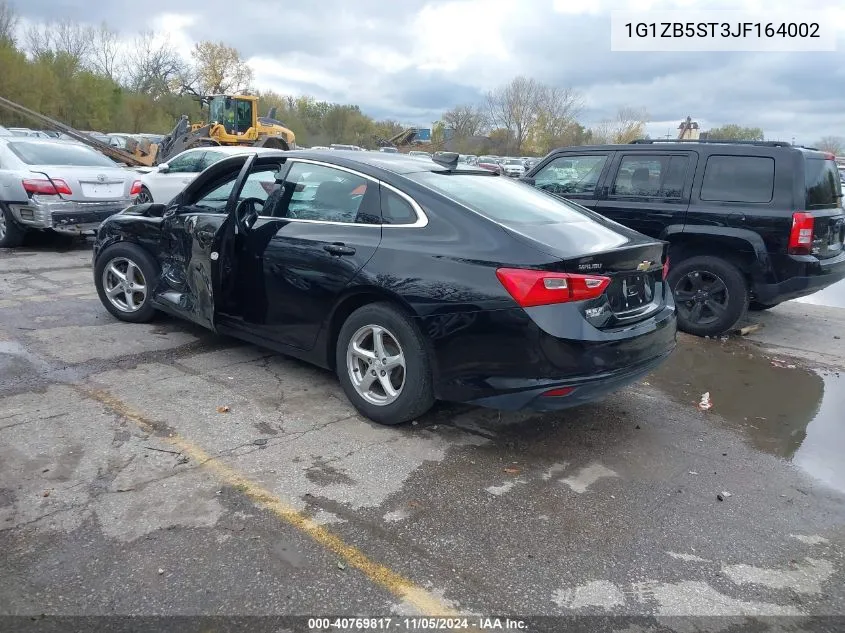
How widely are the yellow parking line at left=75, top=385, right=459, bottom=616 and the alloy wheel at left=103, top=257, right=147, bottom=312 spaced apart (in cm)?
201

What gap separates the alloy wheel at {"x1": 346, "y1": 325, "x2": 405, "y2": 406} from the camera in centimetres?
404

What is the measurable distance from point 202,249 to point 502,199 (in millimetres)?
2285

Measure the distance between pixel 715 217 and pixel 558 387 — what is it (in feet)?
13.1

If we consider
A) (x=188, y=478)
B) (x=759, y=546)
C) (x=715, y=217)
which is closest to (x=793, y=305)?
(x=715, y=217)

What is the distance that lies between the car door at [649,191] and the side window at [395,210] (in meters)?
3.84

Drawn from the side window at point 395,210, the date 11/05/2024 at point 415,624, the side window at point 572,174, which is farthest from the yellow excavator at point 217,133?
the date 11/05/2024 at point 415,624

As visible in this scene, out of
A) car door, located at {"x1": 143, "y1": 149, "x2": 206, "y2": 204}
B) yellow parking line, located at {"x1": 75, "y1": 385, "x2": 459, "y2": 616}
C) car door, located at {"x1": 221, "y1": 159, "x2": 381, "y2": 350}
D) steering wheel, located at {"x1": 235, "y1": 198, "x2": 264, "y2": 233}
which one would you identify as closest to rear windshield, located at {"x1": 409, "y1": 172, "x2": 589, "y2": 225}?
car door, located at {"x1": 221, "y1": 159, "x2": 381, "y2": 350}

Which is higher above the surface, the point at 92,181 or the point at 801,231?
the point at 92,181

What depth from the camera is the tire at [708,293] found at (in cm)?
658

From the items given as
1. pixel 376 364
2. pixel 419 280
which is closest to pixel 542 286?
pixel 419 280

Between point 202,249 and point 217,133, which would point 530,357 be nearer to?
point 202,249

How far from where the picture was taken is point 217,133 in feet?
80.7

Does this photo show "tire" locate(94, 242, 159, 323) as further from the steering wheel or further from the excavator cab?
the excavator cab

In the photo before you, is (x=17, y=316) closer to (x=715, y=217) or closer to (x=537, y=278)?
(x=537, y=278)
